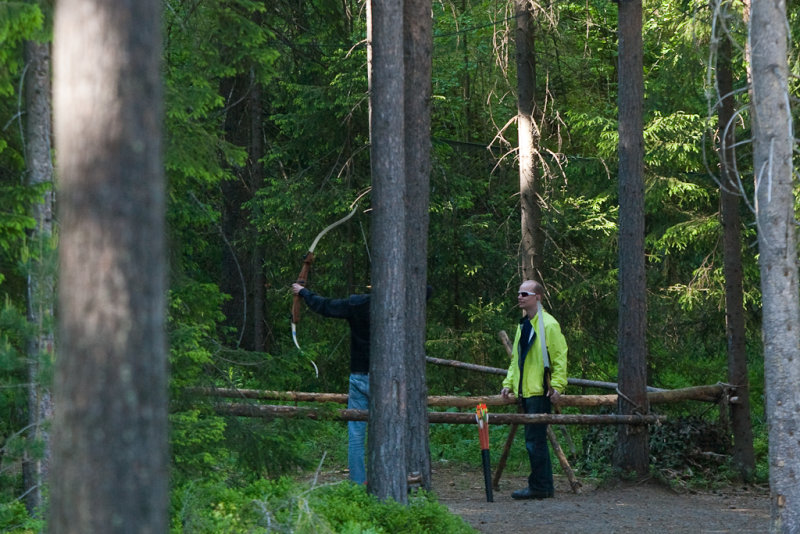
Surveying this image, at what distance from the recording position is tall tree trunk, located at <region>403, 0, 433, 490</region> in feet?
33.5

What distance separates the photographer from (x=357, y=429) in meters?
10.2

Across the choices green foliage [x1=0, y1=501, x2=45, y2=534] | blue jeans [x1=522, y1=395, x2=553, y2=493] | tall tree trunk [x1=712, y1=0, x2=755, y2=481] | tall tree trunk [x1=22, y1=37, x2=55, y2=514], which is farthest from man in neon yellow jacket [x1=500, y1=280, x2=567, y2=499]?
green foliage [x1=0, y1=501, x2=45, y2=534]

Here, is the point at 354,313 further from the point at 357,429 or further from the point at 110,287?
the point at 110,287

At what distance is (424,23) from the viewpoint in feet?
34.1

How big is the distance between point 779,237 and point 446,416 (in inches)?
199

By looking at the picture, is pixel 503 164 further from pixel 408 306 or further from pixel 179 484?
pixel 179 484

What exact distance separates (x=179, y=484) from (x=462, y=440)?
892 cm

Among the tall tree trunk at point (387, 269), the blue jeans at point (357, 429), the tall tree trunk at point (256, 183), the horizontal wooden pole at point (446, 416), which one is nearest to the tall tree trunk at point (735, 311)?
the horizontal wooden pole at point (446, 416)

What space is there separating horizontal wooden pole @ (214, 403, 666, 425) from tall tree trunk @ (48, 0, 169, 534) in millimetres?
5300

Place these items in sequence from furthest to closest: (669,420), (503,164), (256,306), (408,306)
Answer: (503,164) → (256,306) → (669,420) → (408,306)

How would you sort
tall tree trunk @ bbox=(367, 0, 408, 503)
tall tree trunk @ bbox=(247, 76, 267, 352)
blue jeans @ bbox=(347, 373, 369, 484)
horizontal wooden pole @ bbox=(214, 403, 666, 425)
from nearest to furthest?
1. tall tree trunk @ bbox=(367, 0, 408, 503)
2. horizontal wooden pole @ bbox=(214, 403, 666, 425)
3. blue jeans @ bbox=(347, 373, 369, 484)
4. tall tree trunk @ bbox=(247, 76, 267, 352)

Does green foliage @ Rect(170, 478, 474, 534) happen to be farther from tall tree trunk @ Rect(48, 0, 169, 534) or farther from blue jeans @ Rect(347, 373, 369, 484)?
tall tree trunk @ Rect(48, 0, 169, 534)

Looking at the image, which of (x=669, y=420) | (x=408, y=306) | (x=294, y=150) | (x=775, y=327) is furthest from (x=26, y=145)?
(x=294, y=150)

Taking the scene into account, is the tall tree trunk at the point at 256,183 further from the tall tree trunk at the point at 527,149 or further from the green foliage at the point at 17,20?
the green foliage at the point at 17,20
